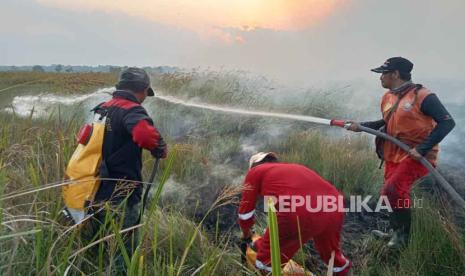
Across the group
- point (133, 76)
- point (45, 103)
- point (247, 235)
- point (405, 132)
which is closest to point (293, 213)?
point (247, 235)

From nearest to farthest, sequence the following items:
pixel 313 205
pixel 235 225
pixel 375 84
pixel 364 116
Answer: pixel 313 205 < pixel 235 225 < pixel 364 116 < pixel 375 84

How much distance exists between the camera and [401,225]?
4070 mm

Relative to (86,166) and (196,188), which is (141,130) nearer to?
(86,166)

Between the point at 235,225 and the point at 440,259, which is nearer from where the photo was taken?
the point at 440,259

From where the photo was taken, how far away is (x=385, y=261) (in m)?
3.84

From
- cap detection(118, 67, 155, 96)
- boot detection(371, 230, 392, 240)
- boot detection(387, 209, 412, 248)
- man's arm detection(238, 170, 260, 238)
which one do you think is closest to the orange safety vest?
boot detection(387, 209, 412, 248)

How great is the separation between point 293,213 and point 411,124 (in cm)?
172

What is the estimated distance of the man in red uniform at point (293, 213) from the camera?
314 centimetres

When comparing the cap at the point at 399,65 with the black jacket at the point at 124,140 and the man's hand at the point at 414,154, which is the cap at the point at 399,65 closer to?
the man's hand at the point at 414,154

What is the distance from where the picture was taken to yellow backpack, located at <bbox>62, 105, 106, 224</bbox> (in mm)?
2982

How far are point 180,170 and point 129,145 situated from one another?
1968 millimetres

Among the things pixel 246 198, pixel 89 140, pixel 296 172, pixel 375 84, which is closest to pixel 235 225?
pixel 246 198

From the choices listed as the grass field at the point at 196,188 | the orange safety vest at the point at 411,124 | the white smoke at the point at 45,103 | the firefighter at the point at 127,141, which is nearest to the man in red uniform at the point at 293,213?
the grass field at the point at 196,188

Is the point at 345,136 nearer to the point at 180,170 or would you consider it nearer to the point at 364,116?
the point at 364,116
